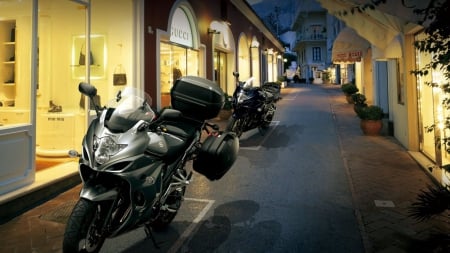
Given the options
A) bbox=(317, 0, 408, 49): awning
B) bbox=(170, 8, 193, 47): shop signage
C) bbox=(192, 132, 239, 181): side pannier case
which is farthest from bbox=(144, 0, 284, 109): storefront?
bbox=(192, 132, 239, 181): side pannier case

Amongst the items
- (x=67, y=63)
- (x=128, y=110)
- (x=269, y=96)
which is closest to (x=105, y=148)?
(x=128, y=110)

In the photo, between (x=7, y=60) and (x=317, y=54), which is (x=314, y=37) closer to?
(x=317, y=54)

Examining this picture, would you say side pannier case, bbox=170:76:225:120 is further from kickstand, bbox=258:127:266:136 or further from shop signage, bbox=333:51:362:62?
shop signage, bbox=333:51:362:62

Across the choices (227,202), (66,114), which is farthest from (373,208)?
(66,114)

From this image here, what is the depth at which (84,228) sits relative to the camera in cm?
231

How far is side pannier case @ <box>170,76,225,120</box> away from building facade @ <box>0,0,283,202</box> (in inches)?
87.0

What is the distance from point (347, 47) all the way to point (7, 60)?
10245 mm

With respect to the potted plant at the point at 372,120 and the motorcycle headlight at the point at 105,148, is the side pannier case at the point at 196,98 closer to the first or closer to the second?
the motorcycle headlight at the point at 105,148

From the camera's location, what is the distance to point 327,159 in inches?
239

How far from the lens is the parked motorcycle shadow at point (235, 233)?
3.00 metres

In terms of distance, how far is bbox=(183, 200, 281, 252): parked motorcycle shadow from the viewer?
3.00 m

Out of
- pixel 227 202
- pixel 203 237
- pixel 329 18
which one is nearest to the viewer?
pixel 203 237

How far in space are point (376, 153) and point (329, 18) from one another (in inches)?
1433

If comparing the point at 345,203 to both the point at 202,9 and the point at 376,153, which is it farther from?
the point at 202,9
